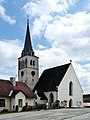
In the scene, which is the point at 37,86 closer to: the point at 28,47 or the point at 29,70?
the point at 29,70

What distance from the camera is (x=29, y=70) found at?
209ft

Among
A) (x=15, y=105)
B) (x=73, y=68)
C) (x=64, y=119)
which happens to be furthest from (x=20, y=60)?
(x=64, y=119)

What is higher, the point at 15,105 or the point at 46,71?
the point at 46,71

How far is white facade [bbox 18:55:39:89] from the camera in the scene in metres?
63.4

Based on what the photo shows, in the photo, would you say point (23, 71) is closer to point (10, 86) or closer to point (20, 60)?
point (20, 60)

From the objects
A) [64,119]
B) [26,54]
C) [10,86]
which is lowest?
[64,119]

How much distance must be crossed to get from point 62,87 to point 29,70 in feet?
37.3

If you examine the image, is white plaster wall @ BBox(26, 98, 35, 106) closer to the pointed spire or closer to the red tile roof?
the red tile roof

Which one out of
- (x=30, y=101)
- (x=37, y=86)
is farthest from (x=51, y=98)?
(x=37, y=86)

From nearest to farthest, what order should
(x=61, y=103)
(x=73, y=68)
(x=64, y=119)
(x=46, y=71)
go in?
(x=64, y=119), (x=61, y=103), (x=73, y=68), (x=46, y=71)

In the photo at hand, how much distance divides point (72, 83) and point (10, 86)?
48.8ft

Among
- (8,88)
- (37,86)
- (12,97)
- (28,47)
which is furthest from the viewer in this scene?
(28,47)

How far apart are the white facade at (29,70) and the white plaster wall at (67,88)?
992 centimetres

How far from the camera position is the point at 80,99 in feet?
198
